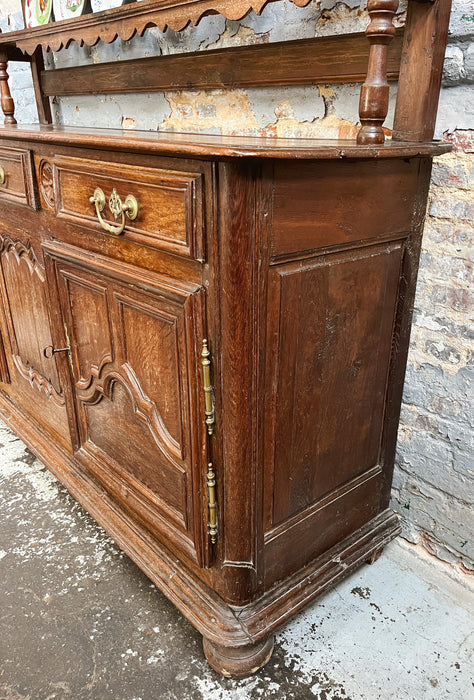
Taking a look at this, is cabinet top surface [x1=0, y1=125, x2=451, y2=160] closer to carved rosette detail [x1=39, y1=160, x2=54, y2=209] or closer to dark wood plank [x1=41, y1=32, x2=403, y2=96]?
carved rosette detail [x1=39, y1=160, x2=54, y2=209]

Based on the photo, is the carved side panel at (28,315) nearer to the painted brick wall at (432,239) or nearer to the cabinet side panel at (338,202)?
the painted brick wall at (432,239)

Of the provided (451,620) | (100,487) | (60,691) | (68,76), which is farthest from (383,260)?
(68,76)

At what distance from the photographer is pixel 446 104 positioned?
4.08 feet

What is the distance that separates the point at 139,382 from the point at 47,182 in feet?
2.06

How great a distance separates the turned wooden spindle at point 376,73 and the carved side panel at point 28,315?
3.46 ft

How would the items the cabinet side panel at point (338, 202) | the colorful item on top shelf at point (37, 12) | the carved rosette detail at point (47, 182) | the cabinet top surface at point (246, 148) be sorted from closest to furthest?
the cabinet top surface at point (246, 148) < the cabinet side panel at point (338, 202) < the carved rosette detail at point (47, 182) < the colorful item on top shelf at point (37, 12)

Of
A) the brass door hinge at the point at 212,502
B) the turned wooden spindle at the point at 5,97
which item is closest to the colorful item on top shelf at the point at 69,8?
the turned wooden spindle at the point at 5,97

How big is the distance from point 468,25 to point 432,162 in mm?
293

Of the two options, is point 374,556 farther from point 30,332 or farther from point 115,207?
point 30,332

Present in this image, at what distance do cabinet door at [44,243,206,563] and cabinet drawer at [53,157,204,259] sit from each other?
9cm

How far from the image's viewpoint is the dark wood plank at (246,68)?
134cm

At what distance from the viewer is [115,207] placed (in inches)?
46.0

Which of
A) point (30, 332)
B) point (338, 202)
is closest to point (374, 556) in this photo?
point (338, 202)

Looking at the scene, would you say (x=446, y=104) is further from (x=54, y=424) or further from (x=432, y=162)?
(x=54, y=424)
